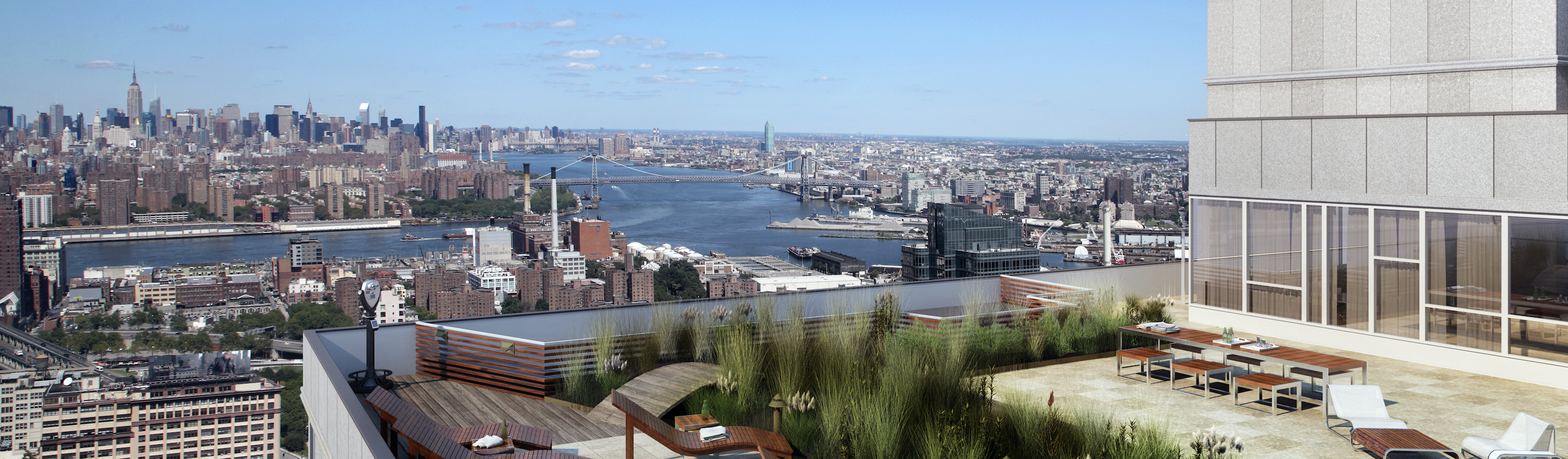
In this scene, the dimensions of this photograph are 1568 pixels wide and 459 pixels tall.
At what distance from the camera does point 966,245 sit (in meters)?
38.0

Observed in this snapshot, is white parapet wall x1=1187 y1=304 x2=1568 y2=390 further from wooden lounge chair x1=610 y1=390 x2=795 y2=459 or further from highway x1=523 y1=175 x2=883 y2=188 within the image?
highway x1=523 y1=175 x2=883 y2=188

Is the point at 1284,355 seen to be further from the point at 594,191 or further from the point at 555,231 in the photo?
the point at 594,191

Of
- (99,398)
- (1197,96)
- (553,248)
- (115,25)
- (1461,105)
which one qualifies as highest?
(115,25)

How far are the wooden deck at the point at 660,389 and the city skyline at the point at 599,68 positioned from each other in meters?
85.5

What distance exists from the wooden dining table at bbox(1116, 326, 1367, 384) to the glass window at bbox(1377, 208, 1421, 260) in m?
0.94

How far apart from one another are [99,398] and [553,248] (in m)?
35.2

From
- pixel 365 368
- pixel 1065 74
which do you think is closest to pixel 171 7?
pixel 1065 74

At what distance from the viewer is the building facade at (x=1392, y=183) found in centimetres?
505

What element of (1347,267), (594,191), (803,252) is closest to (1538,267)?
(1347,267)

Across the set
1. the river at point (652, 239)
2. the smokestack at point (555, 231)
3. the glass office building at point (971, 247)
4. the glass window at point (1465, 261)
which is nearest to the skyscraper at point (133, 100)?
the river at point (652, 239)

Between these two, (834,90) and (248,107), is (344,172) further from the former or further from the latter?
(834,90)

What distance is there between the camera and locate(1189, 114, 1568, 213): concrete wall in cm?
501

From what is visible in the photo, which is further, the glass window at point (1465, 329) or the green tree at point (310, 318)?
the green tree at point (310, 318)

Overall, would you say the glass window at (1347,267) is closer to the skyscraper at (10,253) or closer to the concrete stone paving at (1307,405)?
the concrete stone paving at (1307,405)
